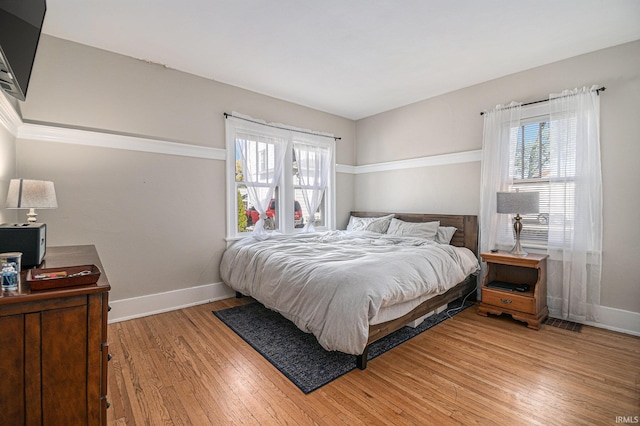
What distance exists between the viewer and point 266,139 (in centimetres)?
419

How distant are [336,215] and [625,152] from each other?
356 cm

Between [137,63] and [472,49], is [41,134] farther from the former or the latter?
[472,49]

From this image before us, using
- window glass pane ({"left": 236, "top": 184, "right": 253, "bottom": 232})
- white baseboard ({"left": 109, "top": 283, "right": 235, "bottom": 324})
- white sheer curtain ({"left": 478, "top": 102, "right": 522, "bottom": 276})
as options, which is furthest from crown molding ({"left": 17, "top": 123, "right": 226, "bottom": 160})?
white sheer curtain ({"left": 478, "top": 102, "right": 522, "bottom": 276})

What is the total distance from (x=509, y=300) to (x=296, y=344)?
223cm

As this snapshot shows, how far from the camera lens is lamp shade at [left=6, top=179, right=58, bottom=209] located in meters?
1.95

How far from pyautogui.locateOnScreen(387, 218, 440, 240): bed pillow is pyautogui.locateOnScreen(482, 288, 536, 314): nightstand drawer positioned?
889mm

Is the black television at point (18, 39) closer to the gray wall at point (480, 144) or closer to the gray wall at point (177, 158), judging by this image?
the gray wall at point (177, 158)

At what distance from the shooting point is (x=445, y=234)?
3.80 meters

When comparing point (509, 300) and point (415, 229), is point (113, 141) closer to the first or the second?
point (415, 229)

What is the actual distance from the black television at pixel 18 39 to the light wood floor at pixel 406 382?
6.34 feet

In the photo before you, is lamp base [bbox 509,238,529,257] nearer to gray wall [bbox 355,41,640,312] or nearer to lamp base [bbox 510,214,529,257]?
lamp base [bbox 510,214,529,257]

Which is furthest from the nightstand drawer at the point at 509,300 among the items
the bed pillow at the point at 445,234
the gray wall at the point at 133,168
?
the gray wall at the point at 133,168

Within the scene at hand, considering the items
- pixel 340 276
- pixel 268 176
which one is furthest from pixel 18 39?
pixel 268 176

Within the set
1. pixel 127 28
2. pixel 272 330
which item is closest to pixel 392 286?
pixel 272 330
